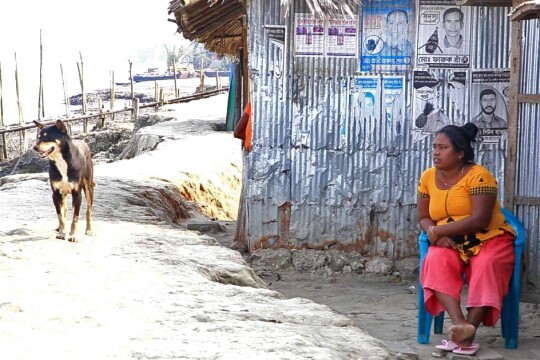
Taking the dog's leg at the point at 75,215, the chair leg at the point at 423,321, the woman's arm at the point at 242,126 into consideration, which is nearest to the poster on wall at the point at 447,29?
the woman's arm at the point at 242,126

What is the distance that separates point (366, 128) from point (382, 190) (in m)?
0.63

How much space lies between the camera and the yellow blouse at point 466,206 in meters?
5.81

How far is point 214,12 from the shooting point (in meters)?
9.45

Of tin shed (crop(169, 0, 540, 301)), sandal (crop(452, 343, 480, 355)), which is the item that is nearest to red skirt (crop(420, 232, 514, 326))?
sandal (crop(452, 343, 480, 355))

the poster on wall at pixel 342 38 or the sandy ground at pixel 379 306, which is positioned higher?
the poster on wall at pixel 342 38

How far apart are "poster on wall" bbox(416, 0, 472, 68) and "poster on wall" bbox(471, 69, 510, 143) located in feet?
0.70

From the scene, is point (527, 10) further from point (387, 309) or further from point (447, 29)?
point (387, 309)

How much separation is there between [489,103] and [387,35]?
3.85 feet

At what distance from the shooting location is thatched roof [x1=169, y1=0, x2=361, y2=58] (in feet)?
26.9

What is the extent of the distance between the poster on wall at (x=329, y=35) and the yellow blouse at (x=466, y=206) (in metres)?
2.67

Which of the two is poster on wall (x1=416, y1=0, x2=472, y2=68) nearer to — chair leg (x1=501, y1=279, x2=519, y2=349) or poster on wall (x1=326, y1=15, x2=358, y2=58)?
poster on wall (x1=326, y1=15, x2=358, y2=58)

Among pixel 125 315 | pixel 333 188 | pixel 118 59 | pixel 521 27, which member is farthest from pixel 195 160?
pixel 118 59

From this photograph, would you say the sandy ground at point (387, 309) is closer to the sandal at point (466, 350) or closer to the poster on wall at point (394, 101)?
the sandal at point (466, 350)

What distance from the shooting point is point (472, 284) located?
224 inches
